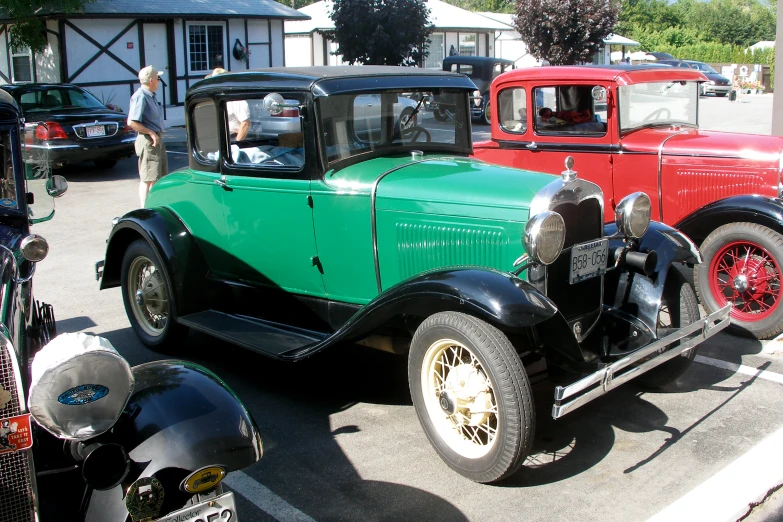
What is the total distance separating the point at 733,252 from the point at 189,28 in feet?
58.2

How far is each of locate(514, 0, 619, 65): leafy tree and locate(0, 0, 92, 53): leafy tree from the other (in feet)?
44.3

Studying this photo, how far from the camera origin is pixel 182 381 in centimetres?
279

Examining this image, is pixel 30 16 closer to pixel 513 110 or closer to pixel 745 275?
pixel 513 110

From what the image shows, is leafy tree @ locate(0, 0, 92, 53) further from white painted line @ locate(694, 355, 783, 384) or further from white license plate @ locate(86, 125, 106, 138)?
white painted line @ locate(694, 355, 783, 384)

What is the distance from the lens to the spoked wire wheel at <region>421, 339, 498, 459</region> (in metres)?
3.68

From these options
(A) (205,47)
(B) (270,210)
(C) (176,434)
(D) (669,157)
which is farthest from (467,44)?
(C) (176,434)

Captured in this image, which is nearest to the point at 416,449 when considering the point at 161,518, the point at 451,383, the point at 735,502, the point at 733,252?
the point at 451,383

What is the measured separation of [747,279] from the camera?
565cm

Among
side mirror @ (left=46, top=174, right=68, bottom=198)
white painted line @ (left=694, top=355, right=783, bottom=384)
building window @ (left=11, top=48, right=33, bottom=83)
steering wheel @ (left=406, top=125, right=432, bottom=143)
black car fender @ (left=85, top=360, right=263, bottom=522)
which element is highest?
building window @ (left=11, top=48, right=33, bottom=83)

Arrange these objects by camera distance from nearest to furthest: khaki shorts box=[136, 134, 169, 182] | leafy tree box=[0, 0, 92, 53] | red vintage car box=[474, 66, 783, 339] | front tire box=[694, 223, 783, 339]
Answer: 1. front tire box=[694, 223, 783, 339]
2. red vintage car box=[474, 66, 783, 339]
3. khaki shorts box=[136, 134, 169, 182]
4. leafy tree box=[0, 0, 92, 53]

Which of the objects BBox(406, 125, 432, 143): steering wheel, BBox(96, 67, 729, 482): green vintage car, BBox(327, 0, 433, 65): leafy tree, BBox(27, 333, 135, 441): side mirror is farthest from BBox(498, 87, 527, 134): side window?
BBox(327, 0, 433, 65): leafy tree

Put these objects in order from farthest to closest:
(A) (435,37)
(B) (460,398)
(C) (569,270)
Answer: (A) (435,37) → (C) (569,270) → (B) (460,398)


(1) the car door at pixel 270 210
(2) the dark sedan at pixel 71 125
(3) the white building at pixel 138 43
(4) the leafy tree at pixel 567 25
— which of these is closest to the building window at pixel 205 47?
(3) the white building at pixel 138 43

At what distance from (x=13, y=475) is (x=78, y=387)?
303 mm
